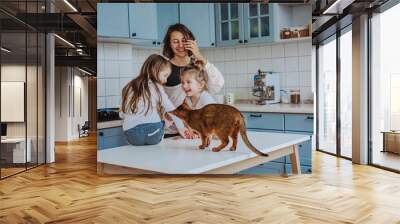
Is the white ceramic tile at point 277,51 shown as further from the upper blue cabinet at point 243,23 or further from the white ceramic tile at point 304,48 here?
the white ceramic tile at point 304,48

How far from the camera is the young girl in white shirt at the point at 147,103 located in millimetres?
4965

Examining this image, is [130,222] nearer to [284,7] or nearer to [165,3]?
[165,3]

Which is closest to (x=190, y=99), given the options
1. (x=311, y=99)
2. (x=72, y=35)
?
(x=311, y=99)

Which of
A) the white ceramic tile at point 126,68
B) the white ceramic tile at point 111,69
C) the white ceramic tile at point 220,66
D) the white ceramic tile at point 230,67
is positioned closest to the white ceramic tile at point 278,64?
the white ceramic tile at point 230,67

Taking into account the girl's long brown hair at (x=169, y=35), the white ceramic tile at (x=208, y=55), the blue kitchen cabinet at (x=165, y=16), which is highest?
the blue kitchen cabinet at (x=165, y=16)

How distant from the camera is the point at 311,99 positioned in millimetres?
4965

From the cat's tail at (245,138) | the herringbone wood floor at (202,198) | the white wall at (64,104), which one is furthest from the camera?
the white wall at (64,104)

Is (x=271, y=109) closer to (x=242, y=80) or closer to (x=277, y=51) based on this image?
(x=242, y=80)

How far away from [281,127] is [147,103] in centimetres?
178

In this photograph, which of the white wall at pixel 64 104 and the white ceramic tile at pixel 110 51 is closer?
the white ceramic tile at pixel 110 51

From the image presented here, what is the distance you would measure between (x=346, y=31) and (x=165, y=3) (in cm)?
359

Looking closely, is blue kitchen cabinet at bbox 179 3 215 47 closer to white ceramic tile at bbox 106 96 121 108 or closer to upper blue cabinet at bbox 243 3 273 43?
upper blue cabinet at bbox 243 3 273 43

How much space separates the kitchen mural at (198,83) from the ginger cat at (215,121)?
0.01 m

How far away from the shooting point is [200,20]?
5.03 meters
